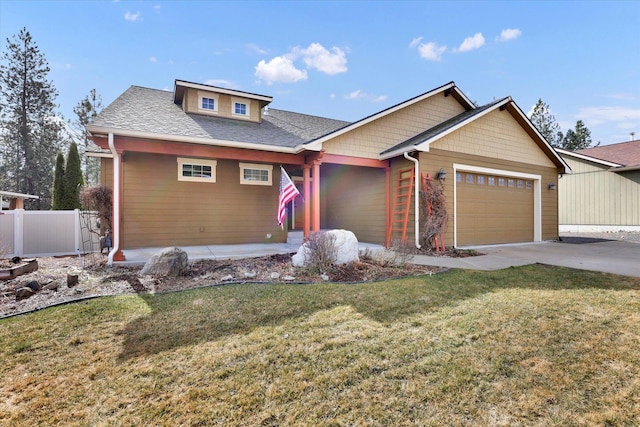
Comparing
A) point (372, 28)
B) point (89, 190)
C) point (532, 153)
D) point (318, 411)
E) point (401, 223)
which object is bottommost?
point (318, 411)

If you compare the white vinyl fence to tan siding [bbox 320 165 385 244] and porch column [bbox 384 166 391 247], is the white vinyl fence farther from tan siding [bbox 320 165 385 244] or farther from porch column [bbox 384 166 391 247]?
porch column [bbox 384 166 391 247]

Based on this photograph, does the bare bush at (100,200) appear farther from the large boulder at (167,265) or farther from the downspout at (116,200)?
the large boulder at (167,265)

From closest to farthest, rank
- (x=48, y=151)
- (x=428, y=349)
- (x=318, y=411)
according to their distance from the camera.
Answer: (x=318, y=411)
(x=428, y=349)
(x=48, y=151)

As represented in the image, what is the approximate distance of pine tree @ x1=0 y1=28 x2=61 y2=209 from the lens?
2058 centimetres

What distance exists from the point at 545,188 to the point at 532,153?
150 centimetres

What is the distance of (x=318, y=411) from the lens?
1.97m

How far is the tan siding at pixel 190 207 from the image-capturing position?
8570 mm

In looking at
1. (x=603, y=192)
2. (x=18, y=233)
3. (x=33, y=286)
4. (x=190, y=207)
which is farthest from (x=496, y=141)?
(x=18, y=233)

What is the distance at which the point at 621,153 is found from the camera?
51.6 feet

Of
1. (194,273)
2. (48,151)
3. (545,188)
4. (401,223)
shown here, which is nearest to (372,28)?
(401,223)

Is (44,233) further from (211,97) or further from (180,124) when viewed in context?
(211,97)

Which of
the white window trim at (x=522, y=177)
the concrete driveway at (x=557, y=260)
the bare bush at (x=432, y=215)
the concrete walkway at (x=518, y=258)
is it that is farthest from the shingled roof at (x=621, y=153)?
the bare bush at (x=432, y=215)

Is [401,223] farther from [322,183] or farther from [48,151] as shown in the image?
[48,151]

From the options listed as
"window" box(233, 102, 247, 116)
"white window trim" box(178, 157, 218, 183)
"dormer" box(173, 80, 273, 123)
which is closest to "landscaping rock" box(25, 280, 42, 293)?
"white window trim" box(178, 157, 218, 183)
